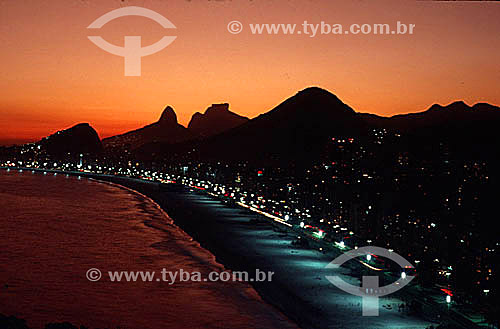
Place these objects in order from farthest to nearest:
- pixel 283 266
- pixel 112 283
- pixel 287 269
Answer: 1. pixel 112 283
2. pixel 283 266
3. pixel 287 269

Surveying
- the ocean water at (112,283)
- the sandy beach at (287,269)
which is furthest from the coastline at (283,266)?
the ocean water at (112,283)

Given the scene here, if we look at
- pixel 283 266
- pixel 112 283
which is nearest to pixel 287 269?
pixel 283 266

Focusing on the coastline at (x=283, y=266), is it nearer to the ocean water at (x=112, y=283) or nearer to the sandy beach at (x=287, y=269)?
the sandy beach at (x=287, y=269)

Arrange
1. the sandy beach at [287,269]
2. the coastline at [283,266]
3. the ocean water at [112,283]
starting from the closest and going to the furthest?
the sandy beach at [287,269], the coastline at [283,266], the ocean water at [112,283]

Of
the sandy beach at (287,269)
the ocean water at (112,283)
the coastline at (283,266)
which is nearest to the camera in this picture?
the sandy beach at (287,269)

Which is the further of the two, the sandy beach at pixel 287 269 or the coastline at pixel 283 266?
the coastline at pixel 283 266

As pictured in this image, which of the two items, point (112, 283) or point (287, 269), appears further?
point (112, 283)

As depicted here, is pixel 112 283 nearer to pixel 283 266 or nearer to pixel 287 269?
pixel 283 266

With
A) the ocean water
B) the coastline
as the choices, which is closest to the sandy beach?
the coastline

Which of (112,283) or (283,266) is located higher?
(283,266)
